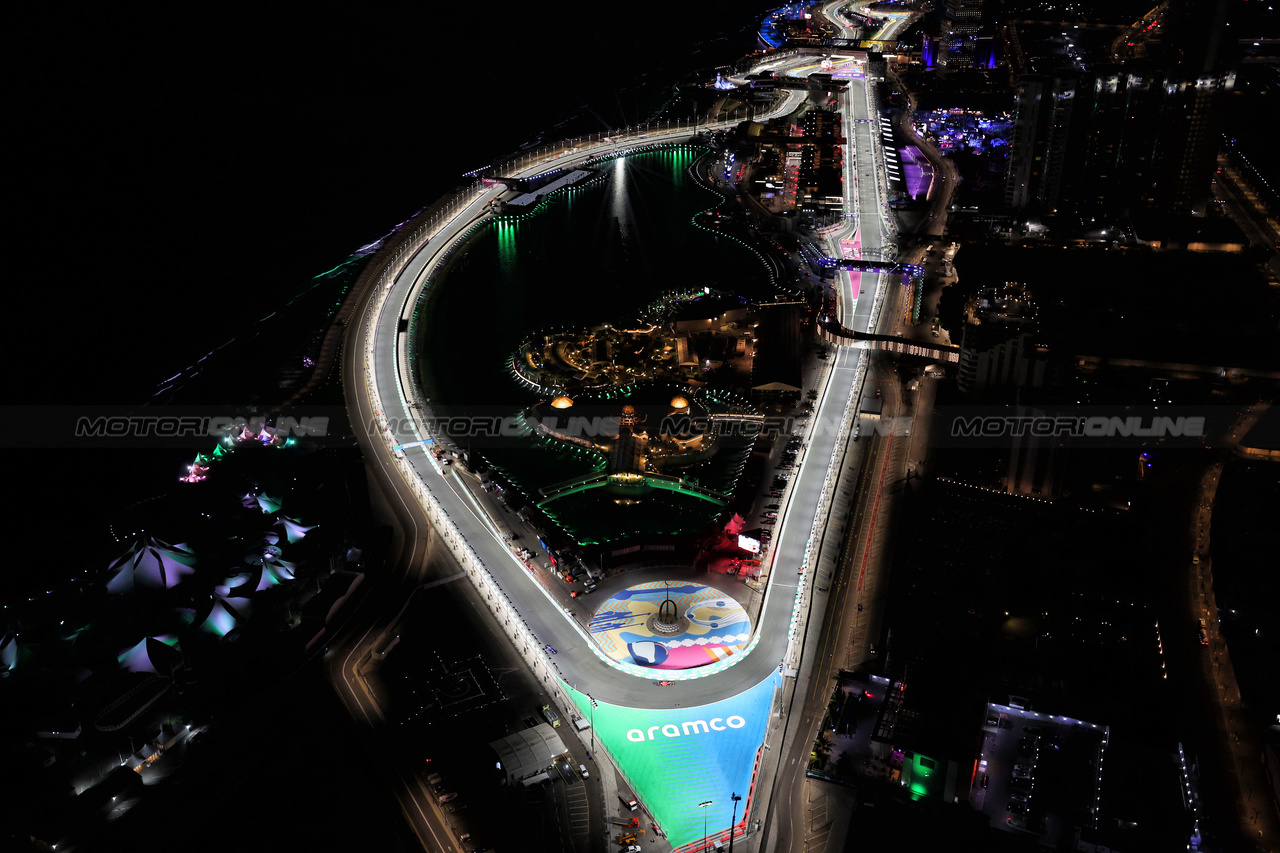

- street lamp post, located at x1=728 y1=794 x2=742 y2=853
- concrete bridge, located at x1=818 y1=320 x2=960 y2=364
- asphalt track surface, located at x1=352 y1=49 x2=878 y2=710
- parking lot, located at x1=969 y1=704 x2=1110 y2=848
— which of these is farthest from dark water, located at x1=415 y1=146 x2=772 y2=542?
parking lot, located at x1=969 y1=704 x2=1110 y2=848

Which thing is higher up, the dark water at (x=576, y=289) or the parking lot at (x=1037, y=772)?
the dark water at (x=576, y=289)

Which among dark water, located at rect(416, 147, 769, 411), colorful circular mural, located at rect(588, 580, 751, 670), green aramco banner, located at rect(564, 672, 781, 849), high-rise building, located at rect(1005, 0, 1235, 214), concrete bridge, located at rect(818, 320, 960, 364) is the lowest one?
green aramco banner, located at rect(564, 672, 781, 849)

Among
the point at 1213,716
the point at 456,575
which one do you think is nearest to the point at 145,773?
the point at 456,575

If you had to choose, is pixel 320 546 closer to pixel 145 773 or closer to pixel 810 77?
pixel 145 773

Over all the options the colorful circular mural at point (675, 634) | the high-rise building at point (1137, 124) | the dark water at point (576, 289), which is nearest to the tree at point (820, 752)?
the colorful circular mural at point (675, 634)

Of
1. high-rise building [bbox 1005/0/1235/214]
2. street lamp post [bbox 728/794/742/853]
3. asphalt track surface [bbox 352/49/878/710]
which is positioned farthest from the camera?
high-rise building [bbox 1005/0/1235/214]

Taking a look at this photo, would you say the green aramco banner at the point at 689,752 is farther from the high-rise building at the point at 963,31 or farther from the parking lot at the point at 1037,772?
the high-rise building at the point at 963,31

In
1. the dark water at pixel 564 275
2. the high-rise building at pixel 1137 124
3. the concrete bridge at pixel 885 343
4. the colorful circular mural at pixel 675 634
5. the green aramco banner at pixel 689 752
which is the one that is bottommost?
the green aramco banner at pixel 689 752

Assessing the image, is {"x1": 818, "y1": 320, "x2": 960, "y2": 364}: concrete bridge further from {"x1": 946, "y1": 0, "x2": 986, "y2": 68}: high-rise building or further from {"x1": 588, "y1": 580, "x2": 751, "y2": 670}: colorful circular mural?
{"x1": 946, "y1": 0, "x2": 986, "y2": 68}: high-rise building
